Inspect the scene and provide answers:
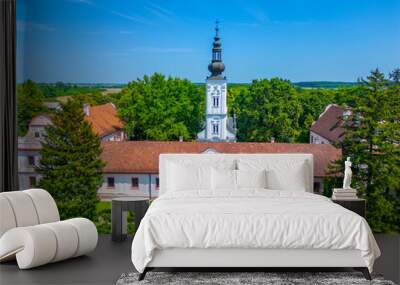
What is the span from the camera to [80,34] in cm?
837

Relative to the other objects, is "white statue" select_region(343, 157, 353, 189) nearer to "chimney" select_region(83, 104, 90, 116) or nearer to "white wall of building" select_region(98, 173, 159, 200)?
"white wall of building" select_region(98, 173, 159, 200)

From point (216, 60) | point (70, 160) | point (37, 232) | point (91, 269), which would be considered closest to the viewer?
point (37, 232)

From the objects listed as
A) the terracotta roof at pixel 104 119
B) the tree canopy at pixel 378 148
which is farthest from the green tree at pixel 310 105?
the terracotta roof at pixel 104 119

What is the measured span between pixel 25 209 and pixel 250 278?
2.29 metres

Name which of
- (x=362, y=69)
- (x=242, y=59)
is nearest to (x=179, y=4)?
(x=242, y=59)

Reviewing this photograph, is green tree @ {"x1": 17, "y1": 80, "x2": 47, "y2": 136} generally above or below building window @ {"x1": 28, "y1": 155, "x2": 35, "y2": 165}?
above

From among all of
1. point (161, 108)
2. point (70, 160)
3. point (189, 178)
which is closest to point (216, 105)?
point (161, 108)

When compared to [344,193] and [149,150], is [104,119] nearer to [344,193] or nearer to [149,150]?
[149,150]

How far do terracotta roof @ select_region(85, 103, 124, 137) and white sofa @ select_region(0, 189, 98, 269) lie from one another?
6.40 feet

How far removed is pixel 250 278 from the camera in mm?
5438

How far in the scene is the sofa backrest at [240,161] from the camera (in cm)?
763

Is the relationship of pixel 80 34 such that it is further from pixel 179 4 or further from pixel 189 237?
pixel 189 237

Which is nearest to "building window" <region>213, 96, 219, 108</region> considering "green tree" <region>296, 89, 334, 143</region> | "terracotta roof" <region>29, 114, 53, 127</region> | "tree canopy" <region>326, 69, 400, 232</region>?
"green tree" <region>296, 89, 334, 143</region>

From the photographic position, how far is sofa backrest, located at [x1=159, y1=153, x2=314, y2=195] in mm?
7629
